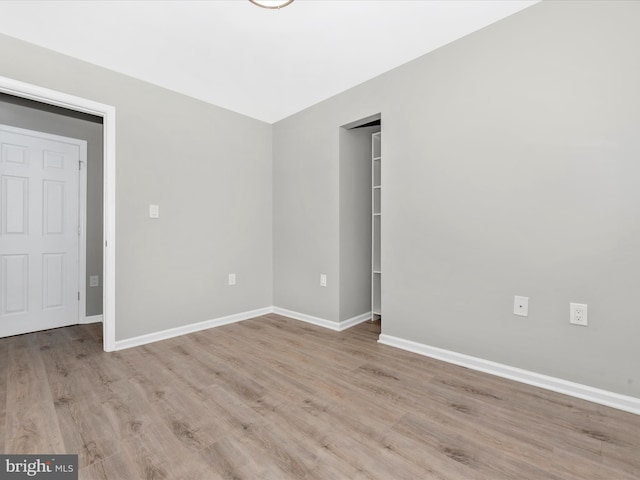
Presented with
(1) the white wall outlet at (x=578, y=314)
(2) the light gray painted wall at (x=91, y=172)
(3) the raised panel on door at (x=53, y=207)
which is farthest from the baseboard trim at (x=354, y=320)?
(3) the raised panel on door at (x=53, y=207)

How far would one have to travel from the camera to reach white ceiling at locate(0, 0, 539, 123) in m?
2.02

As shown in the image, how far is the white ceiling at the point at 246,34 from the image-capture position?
A: 202 centimetres

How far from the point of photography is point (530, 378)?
79.4 inches

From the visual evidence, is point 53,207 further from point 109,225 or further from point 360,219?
point 360,219

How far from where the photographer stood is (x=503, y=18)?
212cm

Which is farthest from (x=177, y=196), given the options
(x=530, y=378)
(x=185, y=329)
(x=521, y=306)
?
(x=530, y=378)

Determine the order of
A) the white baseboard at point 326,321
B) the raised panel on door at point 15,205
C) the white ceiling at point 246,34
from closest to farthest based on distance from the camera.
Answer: the white ceiling at point 246,34
the raised panel on door at point 15,205
the white baseboard at point 326,321


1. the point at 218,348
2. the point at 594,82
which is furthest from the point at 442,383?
the point at 594,82

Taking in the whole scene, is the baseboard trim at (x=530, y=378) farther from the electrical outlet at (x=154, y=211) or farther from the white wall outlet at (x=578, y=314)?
the electrical outlet at (x=154, y=211)

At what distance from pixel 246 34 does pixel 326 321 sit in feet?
8.52

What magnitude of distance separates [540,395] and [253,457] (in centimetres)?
167

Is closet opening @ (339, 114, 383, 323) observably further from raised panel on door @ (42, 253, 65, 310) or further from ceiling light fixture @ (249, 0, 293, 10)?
raised panel on door @ (42, 253, 65, 310)

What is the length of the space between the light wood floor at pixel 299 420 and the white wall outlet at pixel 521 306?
0.45 metres

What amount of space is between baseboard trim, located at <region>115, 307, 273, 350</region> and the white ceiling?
2.27 m
